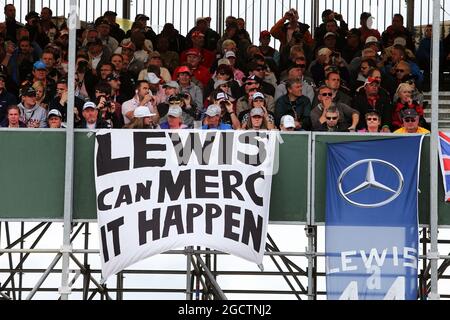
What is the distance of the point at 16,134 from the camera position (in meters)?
22.3

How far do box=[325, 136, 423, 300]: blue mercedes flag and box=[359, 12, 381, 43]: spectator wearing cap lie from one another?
5.60 meters

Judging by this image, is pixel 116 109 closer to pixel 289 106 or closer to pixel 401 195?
pixel 289 106

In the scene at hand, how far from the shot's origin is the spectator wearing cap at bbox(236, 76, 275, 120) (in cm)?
2368

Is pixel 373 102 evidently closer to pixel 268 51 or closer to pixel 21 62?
pixel 268 51

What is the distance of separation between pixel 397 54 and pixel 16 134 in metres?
6.47

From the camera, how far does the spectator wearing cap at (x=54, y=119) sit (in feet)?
74.9

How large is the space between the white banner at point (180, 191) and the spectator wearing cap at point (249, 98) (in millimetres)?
1479

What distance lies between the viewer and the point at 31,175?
22234 mm

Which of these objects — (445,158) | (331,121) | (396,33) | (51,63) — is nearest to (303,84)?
(331,121)

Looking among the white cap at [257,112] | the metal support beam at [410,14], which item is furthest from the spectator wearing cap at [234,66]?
the metal support beam at [410,14]

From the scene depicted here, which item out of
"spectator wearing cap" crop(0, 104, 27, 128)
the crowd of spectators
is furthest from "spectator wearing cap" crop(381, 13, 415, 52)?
"spectator wearing cap" crop(0, 104, 27, 128)

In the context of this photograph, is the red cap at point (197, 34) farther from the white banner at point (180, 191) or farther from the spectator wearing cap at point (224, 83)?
the white banner at point (180, 191)

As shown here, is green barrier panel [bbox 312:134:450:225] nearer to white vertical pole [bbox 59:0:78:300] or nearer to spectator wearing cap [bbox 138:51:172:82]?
white vertical pole [bbox 59:0:78:300]

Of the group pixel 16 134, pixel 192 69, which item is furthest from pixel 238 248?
pixel 192 69
